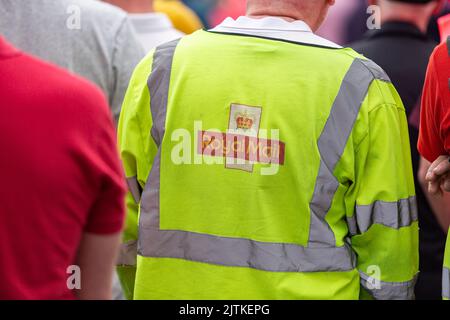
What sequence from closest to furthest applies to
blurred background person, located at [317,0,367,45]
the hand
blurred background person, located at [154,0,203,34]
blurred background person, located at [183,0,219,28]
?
the hand < blurred background person, located at [154,0,203,34] < blurred background person, located at [317,0,367,45] < blurred background person, located at [183,0,219,28]

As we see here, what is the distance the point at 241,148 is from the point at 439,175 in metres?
0.64

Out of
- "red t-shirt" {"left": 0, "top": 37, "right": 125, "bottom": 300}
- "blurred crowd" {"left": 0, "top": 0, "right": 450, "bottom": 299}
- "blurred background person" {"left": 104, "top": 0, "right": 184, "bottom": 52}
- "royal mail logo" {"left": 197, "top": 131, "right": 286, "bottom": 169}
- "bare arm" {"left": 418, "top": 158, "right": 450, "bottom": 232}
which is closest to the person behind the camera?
"red t-shirt" {"left": 0, "top": 37, "right": 125, "bottom": 300}

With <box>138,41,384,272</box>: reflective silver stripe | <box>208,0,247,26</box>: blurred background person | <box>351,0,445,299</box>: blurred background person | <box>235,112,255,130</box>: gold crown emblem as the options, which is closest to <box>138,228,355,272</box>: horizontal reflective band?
<box>138,41,384,272</box>: reflective silver stripe

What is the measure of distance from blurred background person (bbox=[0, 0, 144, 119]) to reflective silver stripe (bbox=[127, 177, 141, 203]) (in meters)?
0.56

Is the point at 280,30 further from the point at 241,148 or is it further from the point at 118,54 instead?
the point at 118,54

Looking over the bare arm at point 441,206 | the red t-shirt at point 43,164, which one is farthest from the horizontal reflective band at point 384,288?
the red t-shirt at point 43,164

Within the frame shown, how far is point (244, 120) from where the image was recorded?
9.93 feet

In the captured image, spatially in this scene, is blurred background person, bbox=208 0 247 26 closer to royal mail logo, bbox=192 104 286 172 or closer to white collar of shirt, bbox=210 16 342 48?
white collar of shirt, bbox=210 16 342 48

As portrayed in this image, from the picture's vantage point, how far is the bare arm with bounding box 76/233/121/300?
2.33 m

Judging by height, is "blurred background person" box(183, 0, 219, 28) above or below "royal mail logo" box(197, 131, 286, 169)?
below

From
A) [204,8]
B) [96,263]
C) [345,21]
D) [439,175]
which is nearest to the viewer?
[96,263]

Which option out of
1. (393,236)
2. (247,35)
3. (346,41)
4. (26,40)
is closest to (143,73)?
(247,35)

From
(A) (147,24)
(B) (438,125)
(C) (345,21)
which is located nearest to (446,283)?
(B) (438,125)
